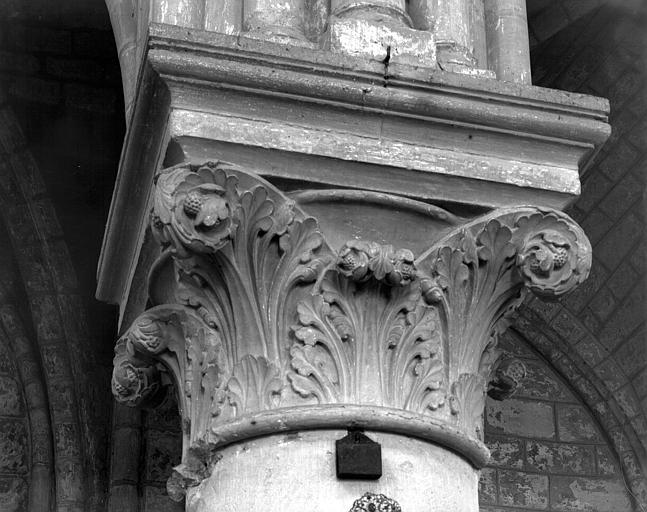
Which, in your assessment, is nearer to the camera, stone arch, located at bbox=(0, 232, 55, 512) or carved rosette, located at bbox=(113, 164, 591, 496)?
carved rosette, located at bbox=(113, 164, 591, 496)

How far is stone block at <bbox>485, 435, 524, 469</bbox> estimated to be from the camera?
6.48 m

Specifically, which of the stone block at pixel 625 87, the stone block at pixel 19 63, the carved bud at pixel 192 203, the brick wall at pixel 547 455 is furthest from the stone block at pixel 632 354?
the carved bud at pixel 192 203

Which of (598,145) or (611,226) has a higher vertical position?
(611,226)

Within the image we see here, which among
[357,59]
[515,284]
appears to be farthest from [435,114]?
[515,284]

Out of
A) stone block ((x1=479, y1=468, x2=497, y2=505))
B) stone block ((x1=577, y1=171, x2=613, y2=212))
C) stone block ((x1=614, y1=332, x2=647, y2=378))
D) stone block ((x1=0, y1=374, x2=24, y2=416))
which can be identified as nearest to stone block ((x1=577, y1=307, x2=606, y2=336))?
stone block ((x1=614, y1=332, x2=647, y2=378))

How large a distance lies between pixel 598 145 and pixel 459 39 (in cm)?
49

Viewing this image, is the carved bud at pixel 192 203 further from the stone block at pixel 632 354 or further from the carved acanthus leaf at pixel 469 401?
the stone block at pixel 632 354

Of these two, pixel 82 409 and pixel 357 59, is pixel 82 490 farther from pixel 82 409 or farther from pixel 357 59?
pixel 357 59

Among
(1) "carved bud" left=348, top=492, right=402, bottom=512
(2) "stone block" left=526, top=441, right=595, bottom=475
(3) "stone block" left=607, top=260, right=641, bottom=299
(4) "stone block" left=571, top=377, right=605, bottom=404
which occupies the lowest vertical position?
(1) "carved bud" left=348, top=492, right=402, bottom=512

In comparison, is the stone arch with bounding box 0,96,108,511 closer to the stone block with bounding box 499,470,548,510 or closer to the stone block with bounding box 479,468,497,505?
the stone block with bounding box 479,468,497,505

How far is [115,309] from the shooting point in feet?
19.9

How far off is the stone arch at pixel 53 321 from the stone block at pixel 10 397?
11cm

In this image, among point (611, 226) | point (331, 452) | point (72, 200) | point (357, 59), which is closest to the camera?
point (331, 452)

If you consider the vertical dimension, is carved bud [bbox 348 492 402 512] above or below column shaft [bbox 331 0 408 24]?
below
